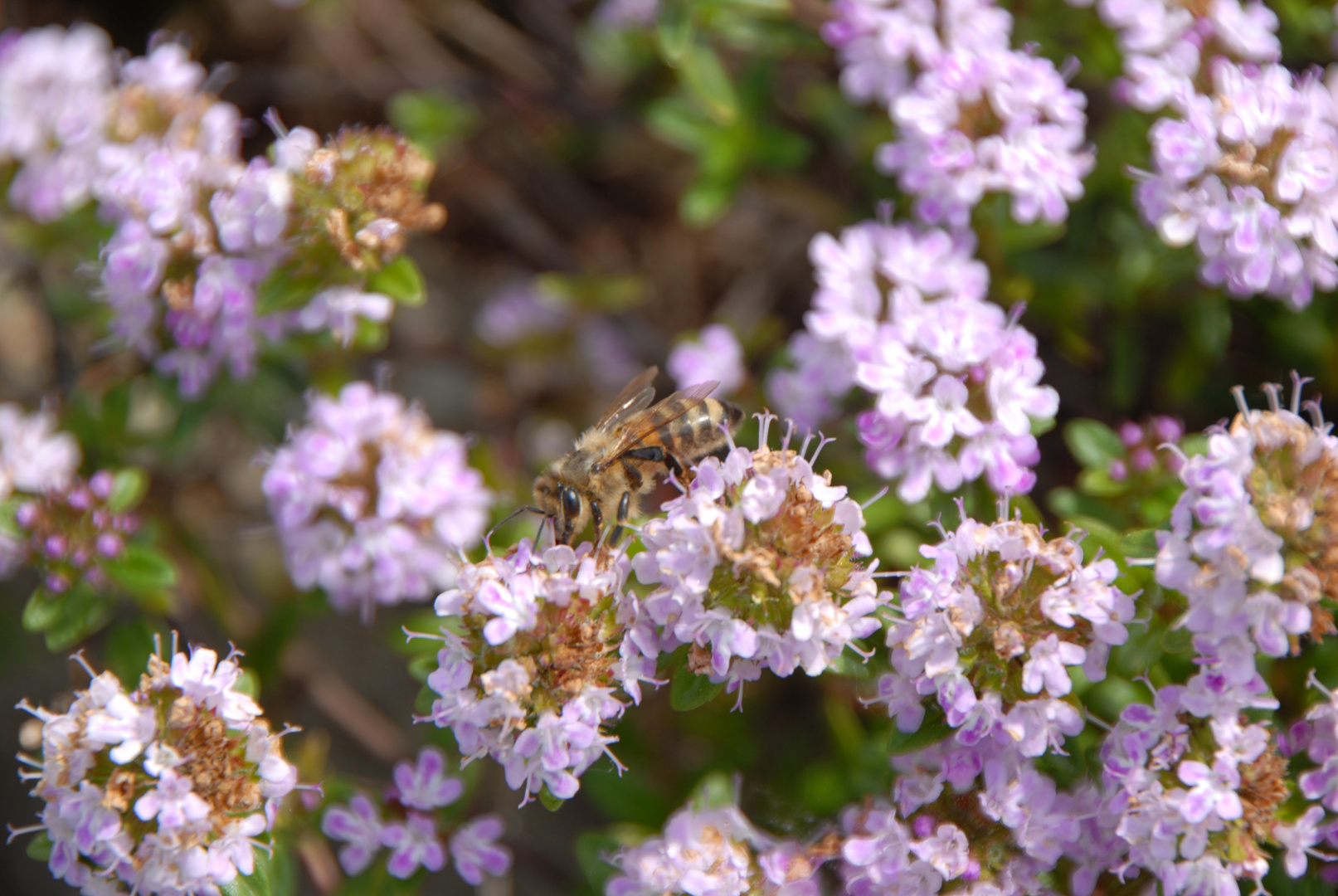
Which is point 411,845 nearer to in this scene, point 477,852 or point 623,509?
point 477,852

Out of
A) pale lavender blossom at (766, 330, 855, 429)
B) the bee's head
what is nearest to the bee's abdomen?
the bee's head

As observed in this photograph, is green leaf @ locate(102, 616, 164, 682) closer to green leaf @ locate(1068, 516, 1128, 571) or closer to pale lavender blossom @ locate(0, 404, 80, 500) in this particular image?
pale lavender blossom @ locate(0, 404, 80, 500)

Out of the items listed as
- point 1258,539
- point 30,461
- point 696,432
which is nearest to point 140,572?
point 30,461

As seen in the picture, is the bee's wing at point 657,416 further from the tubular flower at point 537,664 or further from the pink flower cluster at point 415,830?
the pink flower cluster at point 415,830

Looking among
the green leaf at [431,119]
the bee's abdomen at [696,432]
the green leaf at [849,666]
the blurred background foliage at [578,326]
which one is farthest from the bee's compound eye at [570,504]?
the green leaf at [431,119]

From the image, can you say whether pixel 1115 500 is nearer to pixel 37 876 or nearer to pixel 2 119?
pixel 2 119
